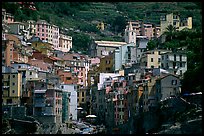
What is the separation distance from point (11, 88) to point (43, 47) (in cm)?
1862

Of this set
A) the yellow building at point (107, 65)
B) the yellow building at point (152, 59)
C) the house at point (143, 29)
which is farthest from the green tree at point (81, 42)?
the yellow building at point (152, 59)

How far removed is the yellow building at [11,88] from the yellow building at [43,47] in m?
16.6

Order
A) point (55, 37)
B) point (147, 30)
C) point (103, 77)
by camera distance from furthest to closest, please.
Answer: point (147, 30) < point (55, 37) < point (103, 77)

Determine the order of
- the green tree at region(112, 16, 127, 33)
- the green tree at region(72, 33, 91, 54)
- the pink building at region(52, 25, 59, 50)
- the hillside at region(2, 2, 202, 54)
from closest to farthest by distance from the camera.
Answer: the pink building at region(52, 25, 59, 50), the green tree at region(72, 33, 91, 54), the hillside at region(2, 2, 202, 54), the green tree at region(112, 16, 127, 33)

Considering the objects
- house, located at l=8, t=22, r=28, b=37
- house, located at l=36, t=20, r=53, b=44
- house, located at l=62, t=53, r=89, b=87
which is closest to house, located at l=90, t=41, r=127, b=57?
house, located at l=36, t=20, r=53, b=44

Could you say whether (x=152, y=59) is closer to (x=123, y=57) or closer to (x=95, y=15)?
(x=123, y=57)

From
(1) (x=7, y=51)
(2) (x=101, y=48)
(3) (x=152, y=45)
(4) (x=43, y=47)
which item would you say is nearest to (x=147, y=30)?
(2) (x=101, y=48)

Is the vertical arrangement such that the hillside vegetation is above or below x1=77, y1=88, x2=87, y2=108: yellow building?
above

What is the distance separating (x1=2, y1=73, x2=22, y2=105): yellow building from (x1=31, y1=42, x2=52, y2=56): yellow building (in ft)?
54.3

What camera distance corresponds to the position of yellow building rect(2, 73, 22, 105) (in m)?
51.2

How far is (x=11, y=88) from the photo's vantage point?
51344 millimetres

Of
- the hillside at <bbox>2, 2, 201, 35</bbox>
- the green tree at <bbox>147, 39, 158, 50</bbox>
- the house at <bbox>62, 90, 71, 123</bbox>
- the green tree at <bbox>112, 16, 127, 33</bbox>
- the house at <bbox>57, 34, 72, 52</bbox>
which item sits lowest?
the house at <bbox>62, 90, 71, 123</bbox>

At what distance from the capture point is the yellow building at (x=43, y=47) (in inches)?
2694

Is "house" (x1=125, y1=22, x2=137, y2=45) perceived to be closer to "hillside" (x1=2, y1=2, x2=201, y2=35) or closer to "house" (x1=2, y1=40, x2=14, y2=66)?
"hillside" (x1=2, y1=2, x2=201, y2=35)
